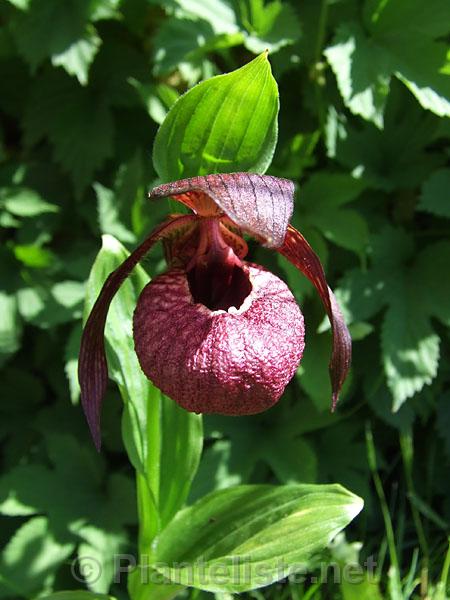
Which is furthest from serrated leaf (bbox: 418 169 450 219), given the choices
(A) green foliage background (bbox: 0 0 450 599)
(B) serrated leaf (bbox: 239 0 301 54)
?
(B) serrated leaf (bbox: 239 0 301 54)

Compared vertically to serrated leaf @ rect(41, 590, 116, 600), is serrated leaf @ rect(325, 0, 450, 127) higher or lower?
higher

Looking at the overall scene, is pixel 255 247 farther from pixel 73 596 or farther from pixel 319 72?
pixel 73 596

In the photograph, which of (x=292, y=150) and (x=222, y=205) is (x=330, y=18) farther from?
(x=222, y=205)

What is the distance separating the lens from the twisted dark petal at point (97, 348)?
2.97 feet

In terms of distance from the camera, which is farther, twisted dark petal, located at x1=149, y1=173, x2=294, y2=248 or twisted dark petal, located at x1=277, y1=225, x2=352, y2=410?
twisted dark petal, located at x1=277, y1=225, x2=352, y2=410

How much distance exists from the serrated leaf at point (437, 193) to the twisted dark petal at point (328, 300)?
1.72 feet

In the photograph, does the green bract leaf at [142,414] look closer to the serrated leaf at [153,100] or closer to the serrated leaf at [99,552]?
the serrated leaf at [99,552]

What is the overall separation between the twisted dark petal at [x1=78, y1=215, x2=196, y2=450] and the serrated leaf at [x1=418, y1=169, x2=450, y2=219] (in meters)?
0.64

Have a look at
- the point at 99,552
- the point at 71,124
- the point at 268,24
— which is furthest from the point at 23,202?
the point at 99,552

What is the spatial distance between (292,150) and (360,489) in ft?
2.30

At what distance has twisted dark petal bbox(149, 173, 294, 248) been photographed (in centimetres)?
70

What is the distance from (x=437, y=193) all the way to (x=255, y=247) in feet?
1.23

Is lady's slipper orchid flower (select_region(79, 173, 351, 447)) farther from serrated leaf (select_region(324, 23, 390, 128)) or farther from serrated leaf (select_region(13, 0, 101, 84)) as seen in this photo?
serrated leaf (select_region(13, 0, 101, 84))

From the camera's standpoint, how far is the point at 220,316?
84 centimetres
